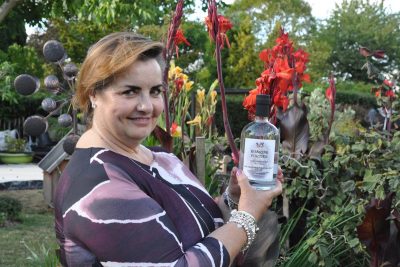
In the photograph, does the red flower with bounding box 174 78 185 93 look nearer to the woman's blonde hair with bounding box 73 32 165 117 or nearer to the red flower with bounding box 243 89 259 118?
the red flower with bounding box 243 89 259 118

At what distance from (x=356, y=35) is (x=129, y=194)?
41239 mm

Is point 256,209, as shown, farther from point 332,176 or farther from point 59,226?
point 332,176

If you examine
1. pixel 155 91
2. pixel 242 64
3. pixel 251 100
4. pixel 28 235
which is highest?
pixel 155 91

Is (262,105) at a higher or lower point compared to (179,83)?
higher

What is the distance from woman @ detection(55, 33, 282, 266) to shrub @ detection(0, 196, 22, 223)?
5.85 meters

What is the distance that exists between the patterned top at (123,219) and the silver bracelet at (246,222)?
91 mm

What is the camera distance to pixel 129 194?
4.76 feet

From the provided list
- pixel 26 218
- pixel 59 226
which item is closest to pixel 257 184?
pixel 59 226

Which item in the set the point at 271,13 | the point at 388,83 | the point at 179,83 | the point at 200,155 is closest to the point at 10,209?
the point at 179,83

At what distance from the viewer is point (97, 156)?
1.55 meters

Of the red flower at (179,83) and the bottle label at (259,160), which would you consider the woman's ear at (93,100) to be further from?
the red flower at (179,83)

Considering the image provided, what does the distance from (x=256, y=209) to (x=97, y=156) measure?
18.5 inches

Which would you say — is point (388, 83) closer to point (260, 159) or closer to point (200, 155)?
point (200, 155)

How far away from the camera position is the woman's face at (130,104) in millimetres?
1557
